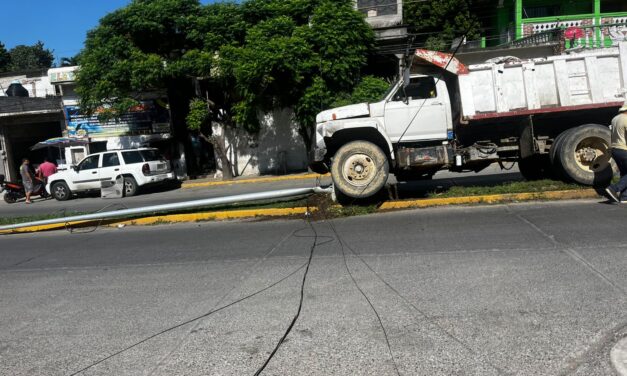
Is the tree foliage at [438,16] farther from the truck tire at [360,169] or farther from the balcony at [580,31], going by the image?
the truck tire at [360,169]

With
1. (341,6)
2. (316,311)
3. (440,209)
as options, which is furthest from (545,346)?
(341,6)

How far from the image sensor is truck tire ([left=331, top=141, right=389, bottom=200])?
30.8 feet

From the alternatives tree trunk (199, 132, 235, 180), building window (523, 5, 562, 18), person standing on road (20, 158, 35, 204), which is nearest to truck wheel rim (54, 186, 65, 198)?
person standing on road (20, 158, 35, 204)

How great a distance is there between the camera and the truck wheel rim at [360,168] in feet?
30.8

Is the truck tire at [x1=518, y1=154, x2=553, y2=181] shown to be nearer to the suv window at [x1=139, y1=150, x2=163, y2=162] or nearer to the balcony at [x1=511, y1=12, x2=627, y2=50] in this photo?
the balcony at [x1=511, y1=12, x2=627, y2=50]

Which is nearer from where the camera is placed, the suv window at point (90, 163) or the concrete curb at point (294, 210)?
the concrete curb at point (294, 210)

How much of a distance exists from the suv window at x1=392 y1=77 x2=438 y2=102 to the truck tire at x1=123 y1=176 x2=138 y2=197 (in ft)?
39.5

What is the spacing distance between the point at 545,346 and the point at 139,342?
130 inches

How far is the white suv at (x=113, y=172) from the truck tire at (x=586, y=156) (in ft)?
46.3

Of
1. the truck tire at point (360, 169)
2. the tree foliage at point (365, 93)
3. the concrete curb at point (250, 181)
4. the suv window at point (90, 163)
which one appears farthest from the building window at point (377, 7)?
the truck tire at point (360, 169)

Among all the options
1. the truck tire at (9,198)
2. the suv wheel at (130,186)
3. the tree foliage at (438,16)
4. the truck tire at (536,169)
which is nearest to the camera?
the truck tire at (536,169)

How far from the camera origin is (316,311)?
4758 millimetres

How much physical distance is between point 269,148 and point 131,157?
6.58 meters

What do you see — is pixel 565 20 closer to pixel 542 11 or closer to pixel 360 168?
pixel 542 11
